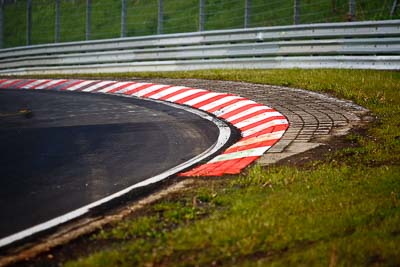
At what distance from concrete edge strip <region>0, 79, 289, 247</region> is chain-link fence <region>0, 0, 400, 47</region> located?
3.91m

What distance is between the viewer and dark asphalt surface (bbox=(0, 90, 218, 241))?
6125mm

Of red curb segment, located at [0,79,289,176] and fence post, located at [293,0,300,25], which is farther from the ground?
fence post, located at [293,0,300,25]

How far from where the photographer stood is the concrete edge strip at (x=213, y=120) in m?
6.70

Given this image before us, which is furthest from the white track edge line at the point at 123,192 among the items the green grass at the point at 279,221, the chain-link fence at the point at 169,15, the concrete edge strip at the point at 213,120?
the chain-link fence at the point at 169,15

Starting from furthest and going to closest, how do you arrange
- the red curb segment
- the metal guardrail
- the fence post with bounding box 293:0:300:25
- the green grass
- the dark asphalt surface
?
the fence post with bounding box 293:0:300:25 → the metal guardrail → the red curb segment → the dark asphalt surface → the green grass

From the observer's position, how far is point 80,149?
8617 mm

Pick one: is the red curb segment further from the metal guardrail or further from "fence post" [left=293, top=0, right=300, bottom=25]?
"fence post" [left=293, top=0, right=300, bottom=25]

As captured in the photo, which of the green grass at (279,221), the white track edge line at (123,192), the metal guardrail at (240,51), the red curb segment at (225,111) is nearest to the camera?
the green grass at (279,221)

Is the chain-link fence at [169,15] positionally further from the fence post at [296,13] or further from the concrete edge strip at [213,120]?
the concrete edge strip at [213,120]

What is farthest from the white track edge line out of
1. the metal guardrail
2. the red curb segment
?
the metal guardrail

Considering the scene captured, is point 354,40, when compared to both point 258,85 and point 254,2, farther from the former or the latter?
point 254,2

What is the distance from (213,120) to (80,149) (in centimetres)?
290

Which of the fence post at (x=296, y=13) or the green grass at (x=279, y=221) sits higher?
the fence post at (x=296, y=13)

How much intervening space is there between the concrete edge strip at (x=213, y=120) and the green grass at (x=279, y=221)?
1.77 ft
